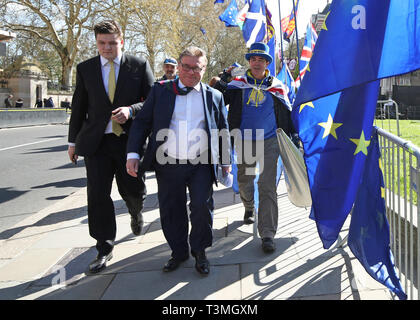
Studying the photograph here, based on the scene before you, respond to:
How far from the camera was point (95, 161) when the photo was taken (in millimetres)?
3676

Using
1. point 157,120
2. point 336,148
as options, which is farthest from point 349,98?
point 157,120

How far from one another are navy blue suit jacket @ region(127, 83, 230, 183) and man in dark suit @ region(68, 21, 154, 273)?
0.15 m

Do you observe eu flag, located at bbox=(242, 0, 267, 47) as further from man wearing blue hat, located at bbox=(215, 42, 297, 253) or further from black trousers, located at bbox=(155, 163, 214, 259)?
black trousers, located at bbox=(155, 163, 214, 259)

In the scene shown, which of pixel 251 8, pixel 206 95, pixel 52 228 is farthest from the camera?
pixel 251 8

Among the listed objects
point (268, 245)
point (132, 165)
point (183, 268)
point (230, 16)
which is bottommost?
point (183, 268)

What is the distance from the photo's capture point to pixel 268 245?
12.6ft

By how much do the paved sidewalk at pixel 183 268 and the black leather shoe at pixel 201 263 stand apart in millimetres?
46

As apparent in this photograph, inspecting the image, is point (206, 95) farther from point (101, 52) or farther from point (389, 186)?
point (389, 186)

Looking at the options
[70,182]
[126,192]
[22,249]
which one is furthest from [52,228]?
[70,182]

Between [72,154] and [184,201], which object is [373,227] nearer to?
[184,201]

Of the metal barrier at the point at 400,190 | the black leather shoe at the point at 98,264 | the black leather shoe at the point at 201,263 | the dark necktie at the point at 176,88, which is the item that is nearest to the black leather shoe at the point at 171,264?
the black leather shoe at the point at 201,263

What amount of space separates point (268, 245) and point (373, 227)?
118 centimetres

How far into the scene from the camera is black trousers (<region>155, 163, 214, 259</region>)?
3543 mm

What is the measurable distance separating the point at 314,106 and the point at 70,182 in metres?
6.07
